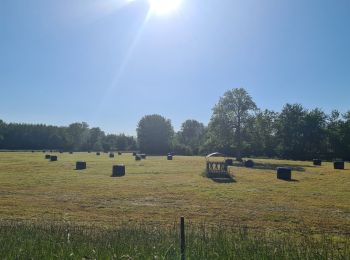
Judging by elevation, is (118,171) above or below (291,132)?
below

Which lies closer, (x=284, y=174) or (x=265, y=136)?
(x=284, y=174)

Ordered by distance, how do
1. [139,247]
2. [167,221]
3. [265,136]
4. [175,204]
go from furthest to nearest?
[265,136] → [175,204] → [167,221] → [139,247]

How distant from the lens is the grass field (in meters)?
8.36

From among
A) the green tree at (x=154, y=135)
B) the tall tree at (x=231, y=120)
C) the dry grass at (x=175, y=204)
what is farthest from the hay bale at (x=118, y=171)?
the green tree at (x=154, y=135)

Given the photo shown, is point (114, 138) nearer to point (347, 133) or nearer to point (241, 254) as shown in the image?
point (347, 133)

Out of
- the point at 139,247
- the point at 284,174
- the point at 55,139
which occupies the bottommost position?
the point at 139,247

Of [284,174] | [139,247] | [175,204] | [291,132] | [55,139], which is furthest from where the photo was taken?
[55,139]

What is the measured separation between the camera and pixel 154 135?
440 ft

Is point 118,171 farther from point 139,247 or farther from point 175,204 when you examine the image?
point 139,247

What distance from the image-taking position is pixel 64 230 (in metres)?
10.4

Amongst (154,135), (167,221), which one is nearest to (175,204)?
(167,221)

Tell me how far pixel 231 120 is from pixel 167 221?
62.0 m

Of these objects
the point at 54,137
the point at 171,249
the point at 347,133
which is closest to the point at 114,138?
the point at 54,137

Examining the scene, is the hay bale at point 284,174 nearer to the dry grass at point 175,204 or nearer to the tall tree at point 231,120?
the dry grass at point 175,204
